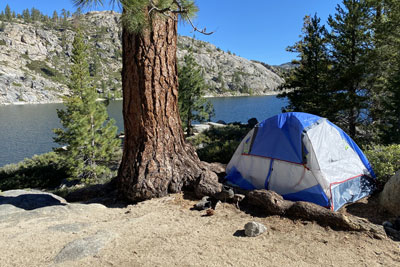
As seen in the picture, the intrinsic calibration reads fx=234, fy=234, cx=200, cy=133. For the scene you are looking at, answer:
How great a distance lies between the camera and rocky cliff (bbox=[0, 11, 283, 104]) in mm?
95125

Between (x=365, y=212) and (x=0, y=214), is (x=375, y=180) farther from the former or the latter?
(x=0, y=214)

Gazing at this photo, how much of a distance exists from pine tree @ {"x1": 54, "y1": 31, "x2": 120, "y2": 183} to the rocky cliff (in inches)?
2736

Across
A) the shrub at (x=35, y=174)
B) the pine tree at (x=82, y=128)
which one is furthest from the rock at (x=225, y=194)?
the shrub at (x=35, y=174)

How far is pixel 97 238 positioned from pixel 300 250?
2.69 meters

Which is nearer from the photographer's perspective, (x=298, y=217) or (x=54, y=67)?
(x=298, y=217)

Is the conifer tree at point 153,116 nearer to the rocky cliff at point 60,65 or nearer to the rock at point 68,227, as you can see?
the rock at point 68,227

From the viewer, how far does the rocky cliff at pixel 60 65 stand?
95125 millimetres

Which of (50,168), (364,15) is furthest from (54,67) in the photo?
(364,15)

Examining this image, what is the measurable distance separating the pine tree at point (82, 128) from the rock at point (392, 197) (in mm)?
A: 12965

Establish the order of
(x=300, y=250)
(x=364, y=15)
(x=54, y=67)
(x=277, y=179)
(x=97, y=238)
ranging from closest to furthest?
(x=300, y=250)
(x=97, y=238)
(x=277, y=179)
(x=364, y=15)
(x=54, y=67)

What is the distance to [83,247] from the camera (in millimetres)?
2994

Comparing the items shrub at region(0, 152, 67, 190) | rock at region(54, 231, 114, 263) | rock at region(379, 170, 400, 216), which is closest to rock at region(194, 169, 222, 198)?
rock at region(54, 231, 114, 263)

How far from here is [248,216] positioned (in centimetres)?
398

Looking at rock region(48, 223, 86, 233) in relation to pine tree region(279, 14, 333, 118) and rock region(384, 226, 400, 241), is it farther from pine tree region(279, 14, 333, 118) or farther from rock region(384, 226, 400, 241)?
pine tree region(279, 14, 333, 118)
